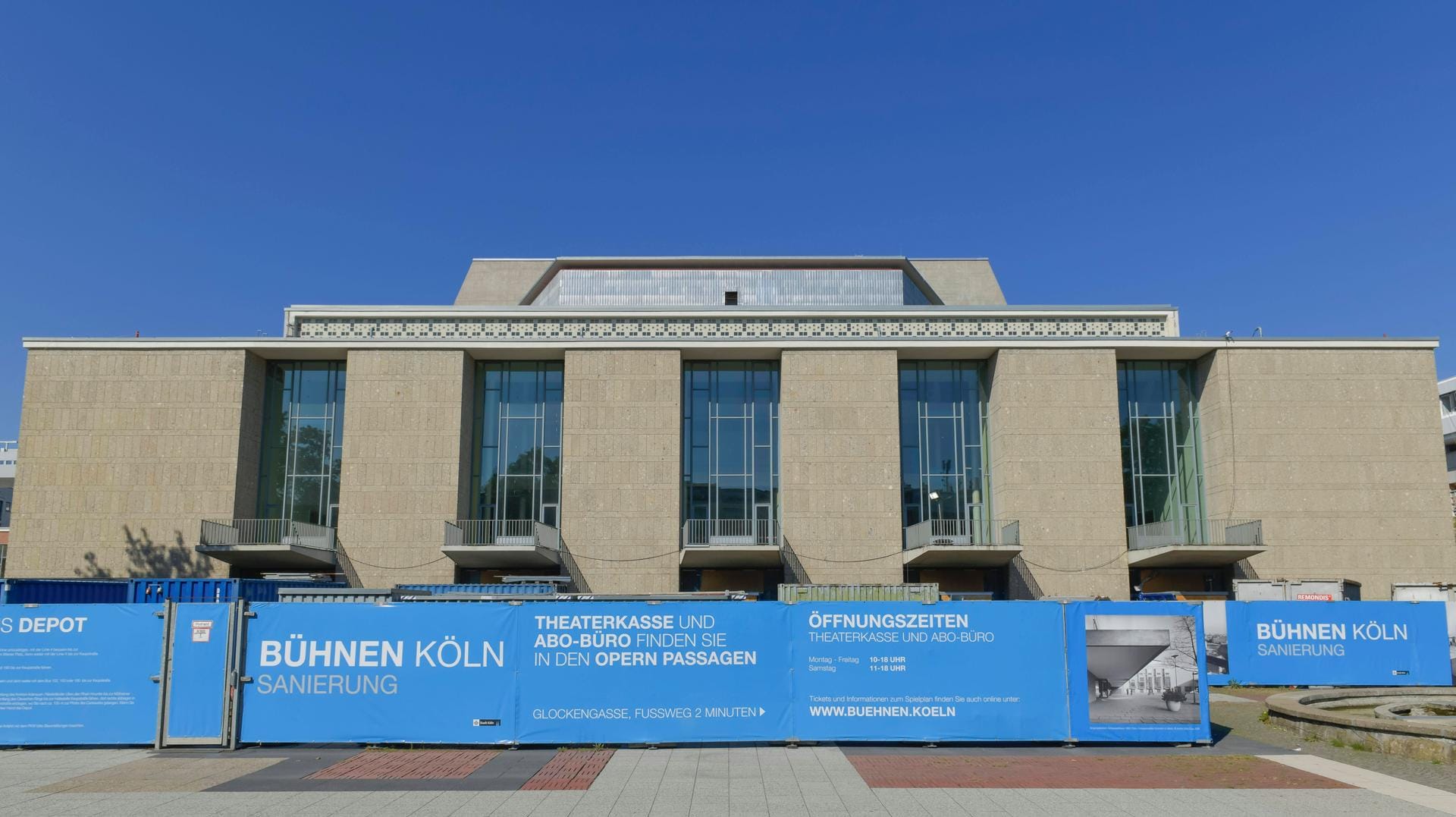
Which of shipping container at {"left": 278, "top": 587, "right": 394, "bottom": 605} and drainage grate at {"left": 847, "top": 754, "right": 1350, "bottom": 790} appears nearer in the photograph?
drainage grate at {"left": 847, "top": 754, "right": 1350, "bottom": 790}

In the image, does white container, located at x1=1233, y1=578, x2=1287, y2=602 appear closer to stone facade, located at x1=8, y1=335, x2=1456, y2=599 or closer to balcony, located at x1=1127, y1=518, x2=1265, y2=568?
balcony, located at x1=1127, y1=518, x2=1265, y2=568

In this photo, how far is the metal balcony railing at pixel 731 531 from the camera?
3594 cm

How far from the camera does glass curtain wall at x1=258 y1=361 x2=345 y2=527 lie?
37062 millimetres

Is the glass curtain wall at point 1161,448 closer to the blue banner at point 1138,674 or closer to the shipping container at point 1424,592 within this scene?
the shipping container at point 1424,592

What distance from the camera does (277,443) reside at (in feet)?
124

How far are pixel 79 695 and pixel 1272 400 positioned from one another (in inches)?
1401

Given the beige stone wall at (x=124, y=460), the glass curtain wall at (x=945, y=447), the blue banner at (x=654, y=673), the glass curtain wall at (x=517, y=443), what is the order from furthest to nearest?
1. the glass curtain wall at (x=945, y=447)
2. the glass curtain wall at (x=517, y=443)
3. the beige stone wall at (x=124, y=460)
4. the blue banner at (x=654, y=673)

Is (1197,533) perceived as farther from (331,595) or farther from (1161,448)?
(331,595)

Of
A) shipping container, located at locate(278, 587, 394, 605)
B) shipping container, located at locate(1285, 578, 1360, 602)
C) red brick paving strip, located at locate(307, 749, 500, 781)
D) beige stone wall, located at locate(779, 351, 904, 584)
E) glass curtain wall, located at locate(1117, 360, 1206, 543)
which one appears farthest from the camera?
glass curtain wall, located at locate(1117, 360, 1206, 543)

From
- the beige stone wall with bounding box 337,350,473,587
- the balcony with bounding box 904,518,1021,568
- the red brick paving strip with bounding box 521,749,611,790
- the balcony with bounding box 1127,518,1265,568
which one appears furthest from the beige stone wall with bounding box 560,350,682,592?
the red brick paving strip with bounding box 521,749,611,790

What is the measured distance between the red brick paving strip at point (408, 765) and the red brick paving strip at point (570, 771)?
0.98 meters

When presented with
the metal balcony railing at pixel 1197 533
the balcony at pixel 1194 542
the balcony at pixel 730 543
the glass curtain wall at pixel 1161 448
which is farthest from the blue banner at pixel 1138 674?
the glass curtain wall at pixel 1161 448

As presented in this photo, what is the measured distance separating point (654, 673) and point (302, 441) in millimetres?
26964

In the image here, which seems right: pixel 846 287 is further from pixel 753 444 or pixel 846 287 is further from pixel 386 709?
pixel 386 709
